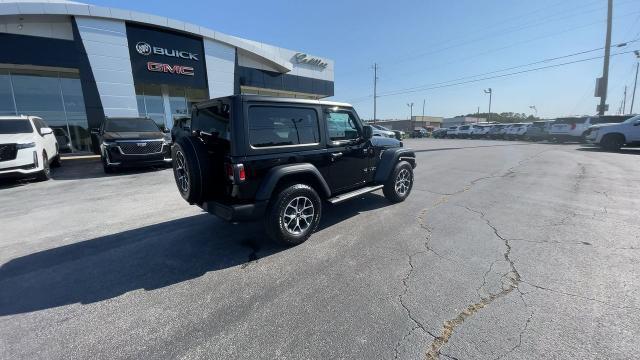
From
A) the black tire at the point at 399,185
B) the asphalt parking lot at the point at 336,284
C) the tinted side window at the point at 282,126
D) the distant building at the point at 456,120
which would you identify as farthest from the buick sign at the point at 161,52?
the distant building at the point at 456,120

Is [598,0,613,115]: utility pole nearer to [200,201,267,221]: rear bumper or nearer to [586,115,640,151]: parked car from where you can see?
[586,115,640,151]: parked car

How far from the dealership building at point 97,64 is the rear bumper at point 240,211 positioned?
52.0 ft

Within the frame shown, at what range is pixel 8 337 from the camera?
221cm

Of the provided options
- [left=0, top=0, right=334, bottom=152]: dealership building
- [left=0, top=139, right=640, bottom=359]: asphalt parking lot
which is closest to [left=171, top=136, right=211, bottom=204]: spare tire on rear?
[left=0, top=139, right=640, bottom=359]: asphalt parking lot

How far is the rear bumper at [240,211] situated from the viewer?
3293 millimetres

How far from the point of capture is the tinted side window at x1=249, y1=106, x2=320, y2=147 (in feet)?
11.5

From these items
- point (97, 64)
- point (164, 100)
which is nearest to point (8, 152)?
point (97, 64)

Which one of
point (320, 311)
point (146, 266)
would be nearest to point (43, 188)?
point (146, 266)

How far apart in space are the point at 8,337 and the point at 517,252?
16.9 feet

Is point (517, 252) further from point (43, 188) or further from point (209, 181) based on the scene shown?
point (43, 188)

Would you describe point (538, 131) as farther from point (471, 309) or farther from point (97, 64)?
point (97, 64)

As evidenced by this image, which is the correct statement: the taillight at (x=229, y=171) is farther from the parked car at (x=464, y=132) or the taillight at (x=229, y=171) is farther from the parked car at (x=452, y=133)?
the parked car at (x=452, y=133)

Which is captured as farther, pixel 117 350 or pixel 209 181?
pixel 209 181

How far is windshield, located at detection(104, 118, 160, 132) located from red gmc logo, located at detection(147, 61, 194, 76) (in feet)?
25.1
